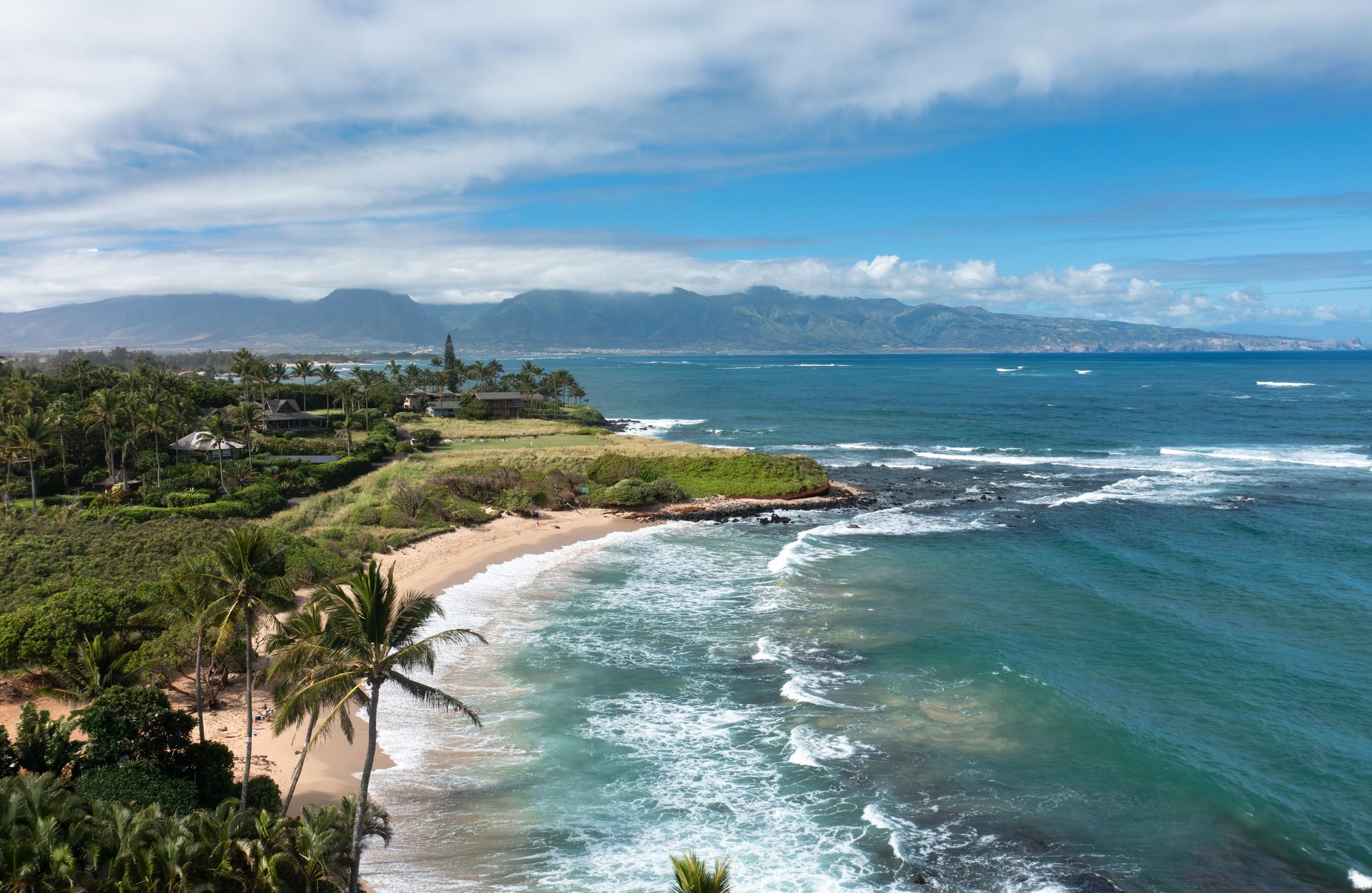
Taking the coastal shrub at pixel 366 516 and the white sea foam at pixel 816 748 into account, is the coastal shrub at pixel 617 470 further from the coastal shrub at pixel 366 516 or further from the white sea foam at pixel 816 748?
the white sea foam at pixel 816 748

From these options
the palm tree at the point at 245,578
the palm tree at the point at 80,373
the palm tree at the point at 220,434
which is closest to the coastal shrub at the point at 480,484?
the palm tree at the point at 220,434

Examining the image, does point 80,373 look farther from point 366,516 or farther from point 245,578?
point 245,578

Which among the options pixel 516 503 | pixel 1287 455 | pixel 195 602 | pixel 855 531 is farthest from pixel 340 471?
pixel 1287 455

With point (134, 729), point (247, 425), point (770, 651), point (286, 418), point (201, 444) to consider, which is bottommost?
point (770, 651)

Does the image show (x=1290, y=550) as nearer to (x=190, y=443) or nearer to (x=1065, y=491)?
(x=1065, y=491)

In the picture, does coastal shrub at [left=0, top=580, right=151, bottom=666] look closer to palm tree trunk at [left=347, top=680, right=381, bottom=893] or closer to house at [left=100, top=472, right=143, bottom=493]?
palm tree trunk at [left=347, top=680, right=381, bottom=893]

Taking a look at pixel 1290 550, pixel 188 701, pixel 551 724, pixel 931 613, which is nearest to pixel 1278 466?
pixel 1290 550
